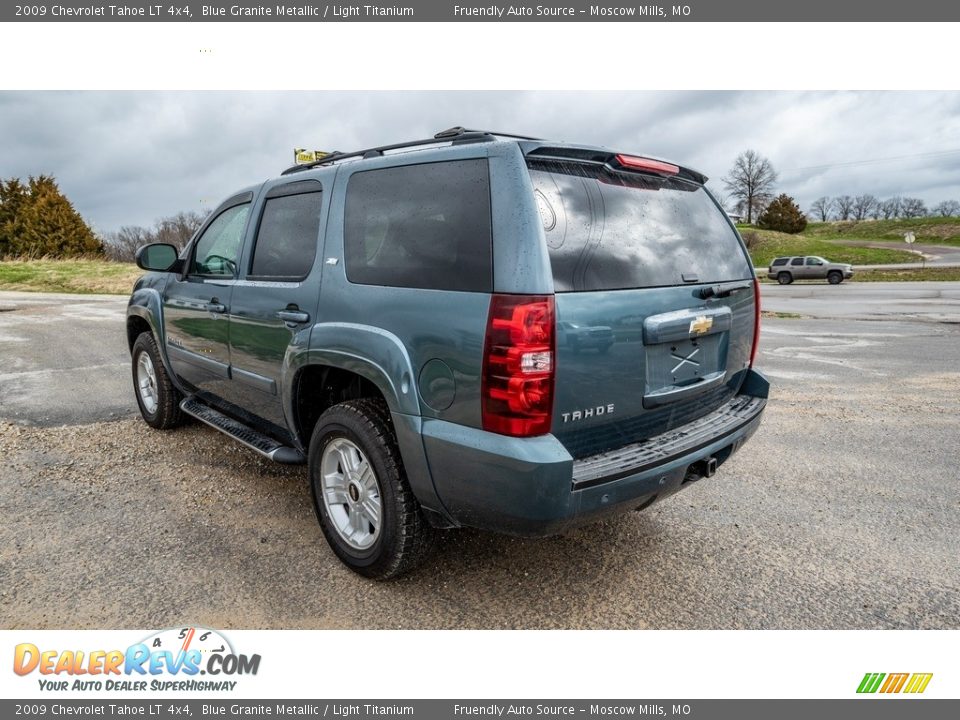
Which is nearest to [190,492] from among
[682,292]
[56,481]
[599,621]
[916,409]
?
[56,481]

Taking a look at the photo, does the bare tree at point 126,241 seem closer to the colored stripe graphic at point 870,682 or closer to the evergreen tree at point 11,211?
the evergreen tree at point 11,211

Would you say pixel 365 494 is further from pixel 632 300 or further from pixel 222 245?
pixel 222 245

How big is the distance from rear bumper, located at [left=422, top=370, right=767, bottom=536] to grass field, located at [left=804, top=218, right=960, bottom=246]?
75368 mm

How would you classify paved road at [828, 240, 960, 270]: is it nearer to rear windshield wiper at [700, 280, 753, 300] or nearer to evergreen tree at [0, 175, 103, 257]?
rear windshield wiper at [700, 280, 753, 300]

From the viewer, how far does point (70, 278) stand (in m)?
23.6

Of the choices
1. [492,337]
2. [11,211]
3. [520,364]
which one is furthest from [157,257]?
[11,211]

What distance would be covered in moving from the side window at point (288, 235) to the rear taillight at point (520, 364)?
1385 mm

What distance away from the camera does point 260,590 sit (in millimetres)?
2830

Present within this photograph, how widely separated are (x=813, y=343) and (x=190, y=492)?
9588 millimetres

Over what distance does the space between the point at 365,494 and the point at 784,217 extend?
75.9m

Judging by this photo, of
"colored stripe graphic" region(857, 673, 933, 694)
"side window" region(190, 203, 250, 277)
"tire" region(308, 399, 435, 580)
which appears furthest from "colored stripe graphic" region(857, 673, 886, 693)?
"side window" region(190, 203, 250, 277)

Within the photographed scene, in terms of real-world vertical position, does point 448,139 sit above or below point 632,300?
above

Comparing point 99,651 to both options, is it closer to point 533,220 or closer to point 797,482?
point 533,220

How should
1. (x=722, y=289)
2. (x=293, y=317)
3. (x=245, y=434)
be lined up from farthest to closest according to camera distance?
(x=245, y=434) < (x=293, y=317) < (x=722, y=289)
